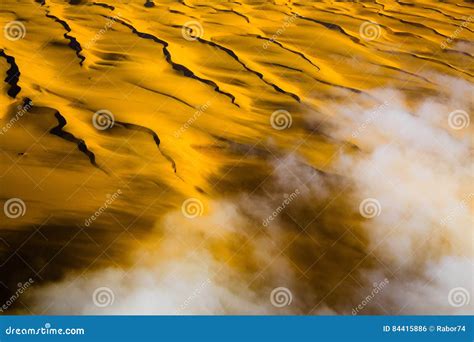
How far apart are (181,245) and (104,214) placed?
1.35ft

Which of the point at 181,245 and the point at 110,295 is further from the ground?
the point at 181,245

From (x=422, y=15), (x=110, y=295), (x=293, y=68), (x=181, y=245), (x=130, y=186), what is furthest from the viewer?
(x=422, y=15)

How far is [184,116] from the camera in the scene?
376 cm

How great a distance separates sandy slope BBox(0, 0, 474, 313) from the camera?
2773 millimetres

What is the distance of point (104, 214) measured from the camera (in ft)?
9.42

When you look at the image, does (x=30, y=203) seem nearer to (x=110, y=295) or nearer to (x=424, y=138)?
(x=110, y=295)

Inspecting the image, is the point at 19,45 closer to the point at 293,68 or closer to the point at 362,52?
the point at 293,68

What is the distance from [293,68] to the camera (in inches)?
181

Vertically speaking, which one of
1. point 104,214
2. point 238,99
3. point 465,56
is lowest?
point 104,214

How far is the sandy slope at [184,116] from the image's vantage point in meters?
2.77

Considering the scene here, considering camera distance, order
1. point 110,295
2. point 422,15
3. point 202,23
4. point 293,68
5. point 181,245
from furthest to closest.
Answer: point 422,15
point 202,23
point 293,68
point 181,245
point 110,295

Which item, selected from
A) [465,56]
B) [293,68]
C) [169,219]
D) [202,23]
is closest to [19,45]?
[202,23]

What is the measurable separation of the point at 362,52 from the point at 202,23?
4.93 ft

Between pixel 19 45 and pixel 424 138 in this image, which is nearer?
pixel 424 138
